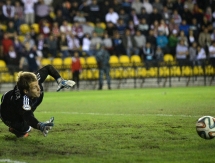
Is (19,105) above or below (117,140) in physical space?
above

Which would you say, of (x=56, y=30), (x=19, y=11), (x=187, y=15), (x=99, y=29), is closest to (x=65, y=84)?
(x=56, y=30)

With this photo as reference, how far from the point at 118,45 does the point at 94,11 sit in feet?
11.1

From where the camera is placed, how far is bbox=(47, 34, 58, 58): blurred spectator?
1200 inches

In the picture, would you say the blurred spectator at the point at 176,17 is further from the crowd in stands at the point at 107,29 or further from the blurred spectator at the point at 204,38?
the blurred spectator at the point at 204,38

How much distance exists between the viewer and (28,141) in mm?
9883

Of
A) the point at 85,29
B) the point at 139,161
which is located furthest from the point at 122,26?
the point at 139,161

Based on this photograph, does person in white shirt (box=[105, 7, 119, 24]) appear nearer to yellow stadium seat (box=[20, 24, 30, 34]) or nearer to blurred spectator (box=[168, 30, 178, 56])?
blurred spectator (box=[168, 30, 178, 56])

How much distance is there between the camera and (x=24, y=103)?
9.30m

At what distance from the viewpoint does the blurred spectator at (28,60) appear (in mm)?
28766

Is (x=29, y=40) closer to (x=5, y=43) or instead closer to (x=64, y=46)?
(x=5, y=43)

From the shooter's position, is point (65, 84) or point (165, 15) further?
point (165, 15)

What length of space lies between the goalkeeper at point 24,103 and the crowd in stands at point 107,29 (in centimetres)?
1852

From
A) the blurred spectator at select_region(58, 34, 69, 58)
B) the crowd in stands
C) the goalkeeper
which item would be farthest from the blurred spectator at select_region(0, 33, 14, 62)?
the goalkeeper

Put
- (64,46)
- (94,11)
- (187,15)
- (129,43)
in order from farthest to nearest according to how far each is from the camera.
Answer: (187,15) < (94,11) < (129,43) < (64,46)
